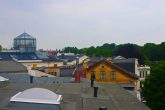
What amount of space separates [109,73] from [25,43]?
8177cm

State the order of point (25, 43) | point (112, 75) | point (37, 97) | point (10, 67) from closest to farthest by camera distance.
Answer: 1. point (37, 97)
2. point (112, 75)
3. point (10, 67)
4. point (25, 43)

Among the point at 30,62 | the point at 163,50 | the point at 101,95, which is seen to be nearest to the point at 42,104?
the point at 101,95

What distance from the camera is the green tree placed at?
4344 centimetres

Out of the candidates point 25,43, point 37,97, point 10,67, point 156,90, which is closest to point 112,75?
point 156,90

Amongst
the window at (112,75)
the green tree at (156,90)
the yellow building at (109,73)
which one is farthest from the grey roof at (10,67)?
the green tree at (156,90)

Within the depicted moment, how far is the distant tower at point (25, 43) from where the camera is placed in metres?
131

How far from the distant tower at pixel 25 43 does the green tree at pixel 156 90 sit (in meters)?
85.7

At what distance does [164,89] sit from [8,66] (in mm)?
25130

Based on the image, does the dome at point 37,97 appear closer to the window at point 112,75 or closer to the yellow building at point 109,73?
the yellow building at point 109,73

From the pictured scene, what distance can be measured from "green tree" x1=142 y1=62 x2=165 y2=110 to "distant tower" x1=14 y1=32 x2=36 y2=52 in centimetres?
8566

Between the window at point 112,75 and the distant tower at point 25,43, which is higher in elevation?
the distant tower at point 25,43

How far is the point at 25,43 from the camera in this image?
136 meters

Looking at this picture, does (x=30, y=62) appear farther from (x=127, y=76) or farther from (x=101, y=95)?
(x=101, y=95)

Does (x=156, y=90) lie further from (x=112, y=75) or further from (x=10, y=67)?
(x=10, y=67)
